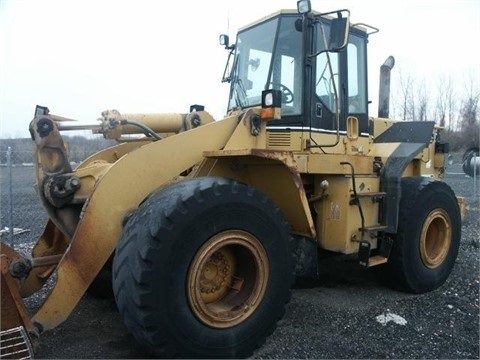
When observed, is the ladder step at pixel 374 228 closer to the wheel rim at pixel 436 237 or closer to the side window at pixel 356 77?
the wheel rim at pixel 436 237

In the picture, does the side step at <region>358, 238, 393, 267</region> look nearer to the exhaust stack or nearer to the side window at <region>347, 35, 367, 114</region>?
the side window at <region>347, 35, 367, 114</region>

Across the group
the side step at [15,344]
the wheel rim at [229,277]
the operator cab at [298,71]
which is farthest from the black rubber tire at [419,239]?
the side step at [15,344]

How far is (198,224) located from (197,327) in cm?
72

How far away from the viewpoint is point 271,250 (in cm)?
366

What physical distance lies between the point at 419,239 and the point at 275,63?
2572 mm

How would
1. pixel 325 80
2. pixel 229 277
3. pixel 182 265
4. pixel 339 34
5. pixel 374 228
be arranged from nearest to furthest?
1. pixel 182 265
2. pixel 229 277
3. pixel 339 34
4. pixel 325 80
5. pixel 374 228

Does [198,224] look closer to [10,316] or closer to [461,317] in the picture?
[10,316]

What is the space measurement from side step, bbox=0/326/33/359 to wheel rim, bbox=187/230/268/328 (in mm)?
1155

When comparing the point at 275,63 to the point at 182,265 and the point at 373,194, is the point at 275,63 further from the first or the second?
the point at 182,265

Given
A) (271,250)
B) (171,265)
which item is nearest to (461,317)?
(271,250)

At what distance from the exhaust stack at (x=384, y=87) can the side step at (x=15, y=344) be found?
5.46 metres

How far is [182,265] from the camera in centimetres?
317

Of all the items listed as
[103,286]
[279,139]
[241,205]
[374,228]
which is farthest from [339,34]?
[103,286]

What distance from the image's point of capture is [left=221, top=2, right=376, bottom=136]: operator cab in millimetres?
4617
